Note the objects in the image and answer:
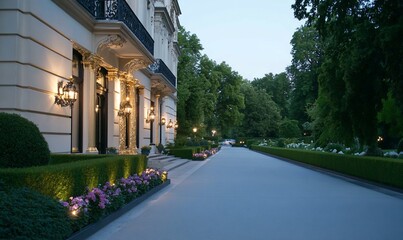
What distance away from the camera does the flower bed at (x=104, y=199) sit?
312 inches

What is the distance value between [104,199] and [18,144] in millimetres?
1985

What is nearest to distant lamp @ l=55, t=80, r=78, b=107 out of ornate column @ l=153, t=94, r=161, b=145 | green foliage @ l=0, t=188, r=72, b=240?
green foliage @ l=0, t=188, r=72, b=240

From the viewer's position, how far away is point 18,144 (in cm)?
828

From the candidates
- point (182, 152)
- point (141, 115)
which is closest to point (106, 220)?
point (141, 115)

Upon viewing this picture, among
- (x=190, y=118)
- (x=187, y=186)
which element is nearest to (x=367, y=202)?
(x=187, y=186)

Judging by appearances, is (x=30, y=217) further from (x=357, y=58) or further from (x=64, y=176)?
(x=357, y=58)

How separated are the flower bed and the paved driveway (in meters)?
0.35

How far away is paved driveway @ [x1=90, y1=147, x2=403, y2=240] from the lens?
8688 millimetres

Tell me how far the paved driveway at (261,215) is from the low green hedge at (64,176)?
1.00 metres

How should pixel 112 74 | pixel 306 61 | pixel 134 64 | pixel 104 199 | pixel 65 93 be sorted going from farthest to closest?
pixel 306 61 < pixel 134 64 < pixel 112 74 < pixel 65 93 < pixel 104 199

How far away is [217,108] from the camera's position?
7762 cm

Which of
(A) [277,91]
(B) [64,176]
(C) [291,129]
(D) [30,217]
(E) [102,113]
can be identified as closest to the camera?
(D) [30,217]

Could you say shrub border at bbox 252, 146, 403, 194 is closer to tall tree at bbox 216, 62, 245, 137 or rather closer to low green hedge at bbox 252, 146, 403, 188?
low green hedge at bbox 252, 146, 403, 188

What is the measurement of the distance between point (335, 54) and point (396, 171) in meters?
6.15
